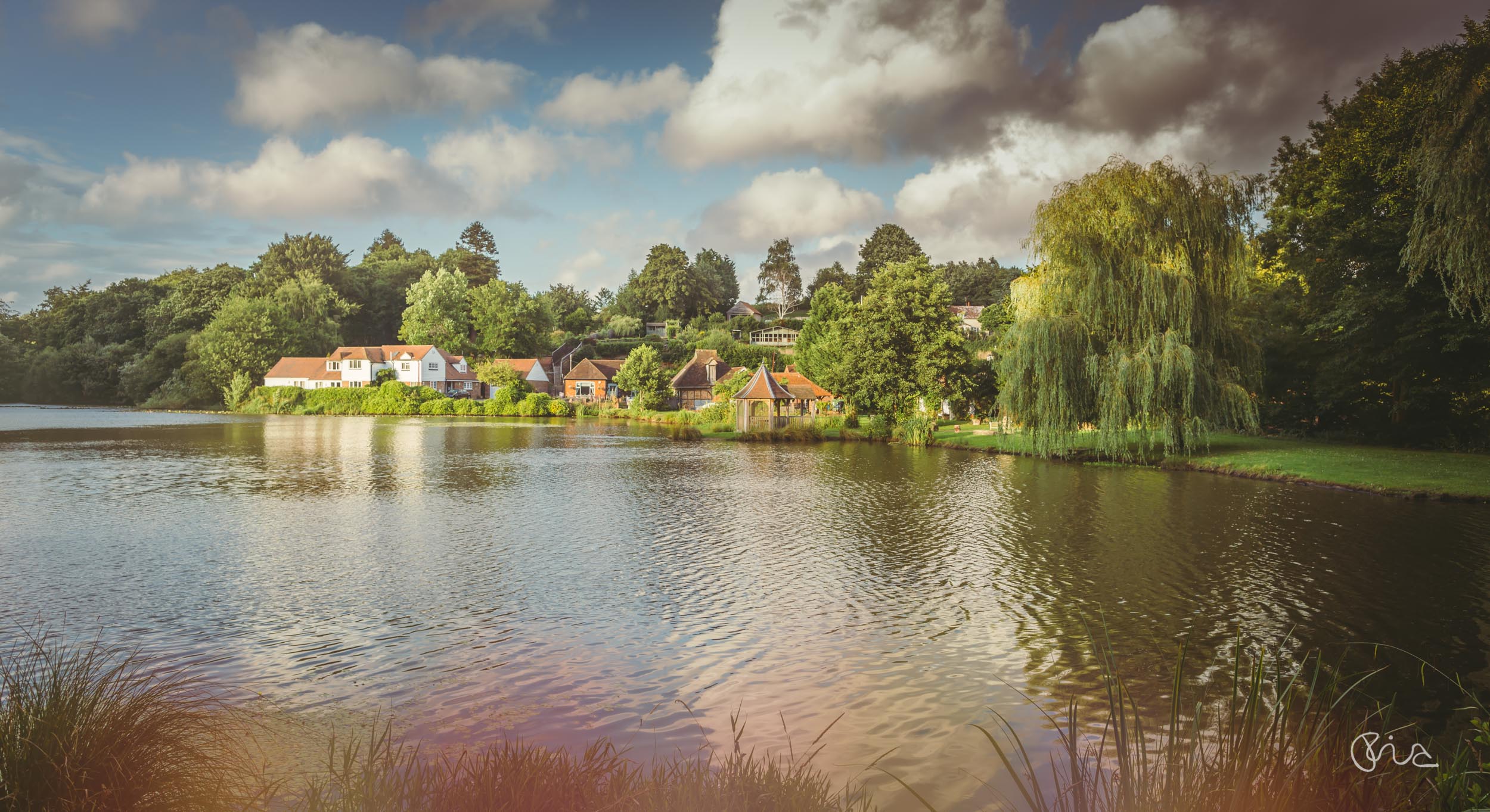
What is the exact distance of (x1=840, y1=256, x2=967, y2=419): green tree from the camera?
146 feet

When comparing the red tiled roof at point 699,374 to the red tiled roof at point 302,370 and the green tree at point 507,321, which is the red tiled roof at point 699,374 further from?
the red tiled roof at point 302,370

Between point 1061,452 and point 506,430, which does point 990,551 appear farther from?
point 506,430

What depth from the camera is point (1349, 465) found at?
87.8ft

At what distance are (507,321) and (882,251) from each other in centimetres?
4939

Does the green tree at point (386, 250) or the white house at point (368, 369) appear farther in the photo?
the green tree at point (386, 250)

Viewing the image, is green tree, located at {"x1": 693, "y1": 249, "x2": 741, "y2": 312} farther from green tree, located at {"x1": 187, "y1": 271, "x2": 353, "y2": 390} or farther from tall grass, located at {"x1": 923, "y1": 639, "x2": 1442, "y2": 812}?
tall grass, located at {"x1": 923, "y1": 639, "x2": 1442, "y2": 812}

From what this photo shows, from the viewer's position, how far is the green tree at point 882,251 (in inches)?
4210

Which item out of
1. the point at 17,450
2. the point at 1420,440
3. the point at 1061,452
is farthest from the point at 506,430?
the point at 1420,440

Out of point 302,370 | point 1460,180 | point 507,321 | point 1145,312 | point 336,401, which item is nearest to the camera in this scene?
point 1460,180

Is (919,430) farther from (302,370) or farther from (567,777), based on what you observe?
(302,370)


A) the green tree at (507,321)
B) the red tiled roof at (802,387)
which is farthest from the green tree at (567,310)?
the red tiled roof at (802,387)

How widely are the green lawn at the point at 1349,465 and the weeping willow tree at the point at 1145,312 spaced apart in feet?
4.54

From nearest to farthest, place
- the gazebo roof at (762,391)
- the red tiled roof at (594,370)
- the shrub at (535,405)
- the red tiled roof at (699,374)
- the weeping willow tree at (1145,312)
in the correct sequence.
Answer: the weeping willow tree at (1145,312) < the gazebo roof at (762,391) < the red tiled roof at (699,374) < the shrub at (535,405) < the red tiled roof at (594,370)
